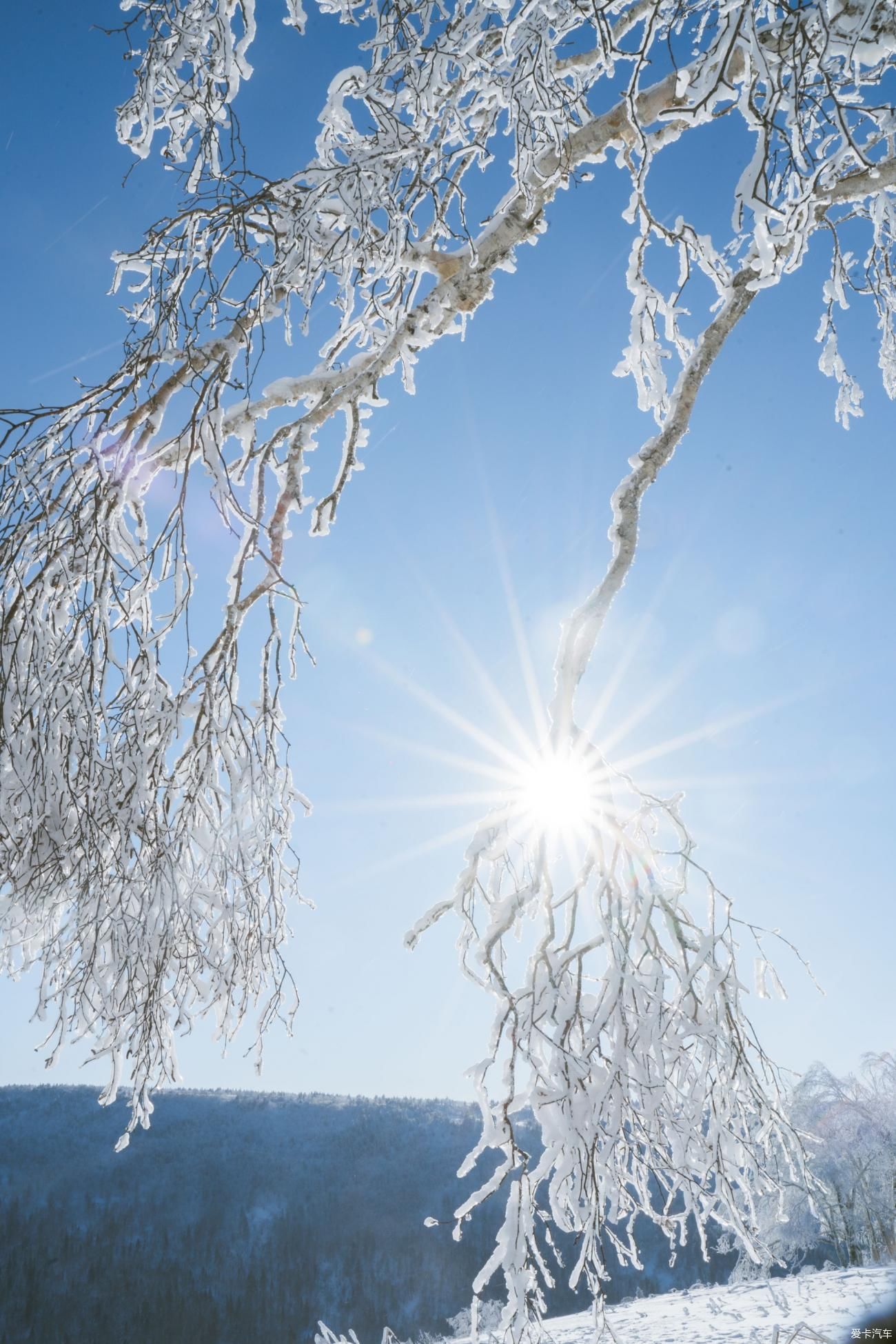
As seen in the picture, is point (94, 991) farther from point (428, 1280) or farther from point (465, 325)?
point (428, 1280)

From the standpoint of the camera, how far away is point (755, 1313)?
14680mm

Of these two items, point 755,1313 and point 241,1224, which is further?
point 241,1224

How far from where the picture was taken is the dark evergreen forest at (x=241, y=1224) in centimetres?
5500

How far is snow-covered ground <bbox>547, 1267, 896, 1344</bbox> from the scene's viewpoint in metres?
12.0

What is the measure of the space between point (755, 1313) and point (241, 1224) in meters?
67.7

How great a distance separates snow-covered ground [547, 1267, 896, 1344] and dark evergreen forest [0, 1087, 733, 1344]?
35802mm

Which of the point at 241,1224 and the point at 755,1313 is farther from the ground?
the point at 755,1313

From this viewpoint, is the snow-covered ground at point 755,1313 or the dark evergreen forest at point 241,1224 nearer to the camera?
the snow-covered ground at point 755,1313

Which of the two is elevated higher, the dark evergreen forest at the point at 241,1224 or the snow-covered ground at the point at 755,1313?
the snow-covered ground at the point at 755,1313

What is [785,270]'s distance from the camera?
1556 millimetres

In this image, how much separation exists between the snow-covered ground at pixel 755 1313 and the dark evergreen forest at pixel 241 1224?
35.8 m

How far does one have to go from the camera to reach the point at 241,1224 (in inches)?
2638

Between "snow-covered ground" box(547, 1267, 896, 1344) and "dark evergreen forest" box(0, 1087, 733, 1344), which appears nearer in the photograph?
"snow-covered ground" box(547, 1267, 896, 1344)

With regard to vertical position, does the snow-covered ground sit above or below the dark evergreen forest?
above
